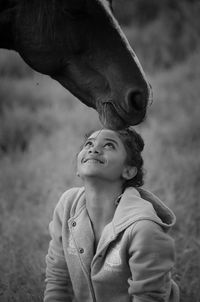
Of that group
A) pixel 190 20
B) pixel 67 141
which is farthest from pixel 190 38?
pixel 67 141

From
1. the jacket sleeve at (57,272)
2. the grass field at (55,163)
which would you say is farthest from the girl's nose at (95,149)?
the grass field at (55,163)

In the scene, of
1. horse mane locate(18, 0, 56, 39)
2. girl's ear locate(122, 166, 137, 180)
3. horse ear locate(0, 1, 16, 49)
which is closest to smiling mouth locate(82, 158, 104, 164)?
girl's ear locate(122, 166, 137, 180)

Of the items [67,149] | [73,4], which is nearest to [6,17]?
[73,4]

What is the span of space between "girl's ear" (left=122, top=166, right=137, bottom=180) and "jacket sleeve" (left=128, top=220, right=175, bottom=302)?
30cm

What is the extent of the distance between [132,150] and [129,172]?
0.31ft

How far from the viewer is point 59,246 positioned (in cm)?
207

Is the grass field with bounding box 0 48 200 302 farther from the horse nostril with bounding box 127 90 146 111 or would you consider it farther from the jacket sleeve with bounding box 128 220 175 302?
the horse nostril with bounding box 127 90 146 111

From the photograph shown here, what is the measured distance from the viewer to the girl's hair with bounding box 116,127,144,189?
2029 mm

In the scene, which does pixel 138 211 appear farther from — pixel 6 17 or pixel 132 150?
pixel 6 17

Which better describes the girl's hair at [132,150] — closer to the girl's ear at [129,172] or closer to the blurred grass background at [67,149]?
the girl's ear at [129,172]

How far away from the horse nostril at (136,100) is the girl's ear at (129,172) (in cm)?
25

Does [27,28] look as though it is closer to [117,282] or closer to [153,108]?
[117,282]

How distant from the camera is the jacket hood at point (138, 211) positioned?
179 centimetres

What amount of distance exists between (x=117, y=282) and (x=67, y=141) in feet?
11.0
